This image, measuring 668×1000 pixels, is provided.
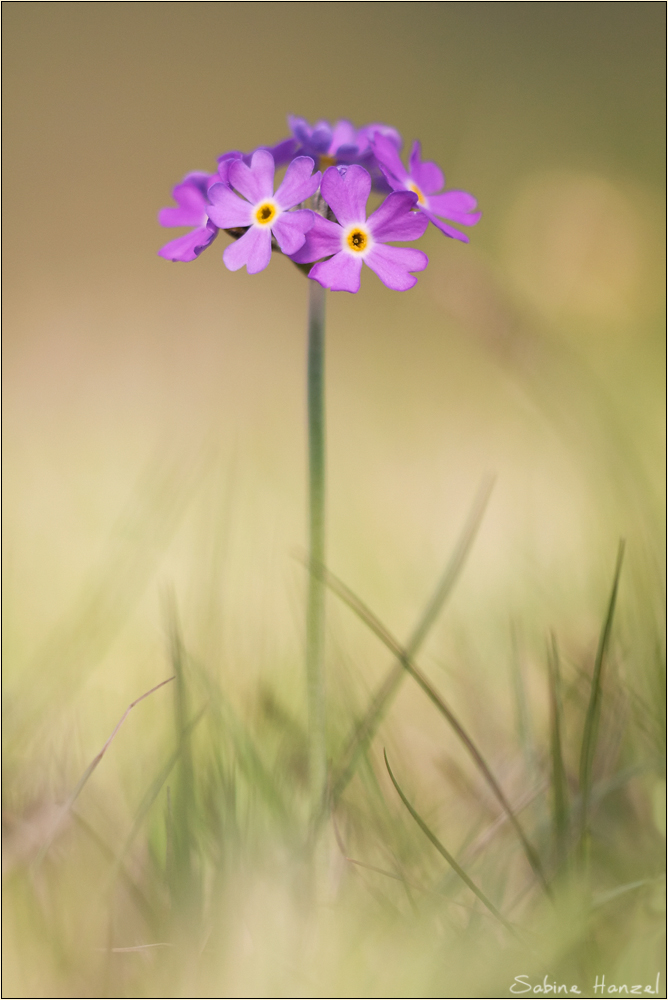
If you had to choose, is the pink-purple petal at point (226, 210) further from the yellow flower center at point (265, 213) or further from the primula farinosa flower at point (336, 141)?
the primula farinosa flower at point (336, 141)

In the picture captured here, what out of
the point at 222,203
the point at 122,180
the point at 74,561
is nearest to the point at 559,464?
the point at 74,561

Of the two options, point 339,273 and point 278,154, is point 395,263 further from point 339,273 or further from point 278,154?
point 278,154

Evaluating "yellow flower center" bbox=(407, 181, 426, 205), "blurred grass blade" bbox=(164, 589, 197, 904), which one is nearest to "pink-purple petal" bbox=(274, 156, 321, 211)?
"yellow flower center" bbox=(407, 181, 426, 205)

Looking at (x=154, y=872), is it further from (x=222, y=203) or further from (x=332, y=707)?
(x=222, y=203)

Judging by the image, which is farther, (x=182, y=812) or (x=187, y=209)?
(x=187, y=209)

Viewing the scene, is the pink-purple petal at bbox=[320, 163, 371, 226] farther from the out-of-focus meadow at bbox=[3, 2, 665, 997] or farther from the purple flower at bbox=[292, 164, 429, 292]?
the out-of-focus meadow at bbox=[3, 2, 665, 997]

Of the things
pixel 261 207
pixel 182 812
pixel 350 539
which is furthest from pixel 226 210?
pixel 350 539

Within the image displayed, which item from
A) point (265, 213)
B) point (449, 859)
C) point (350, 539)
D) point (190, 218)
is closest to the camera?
point (449, 859)
